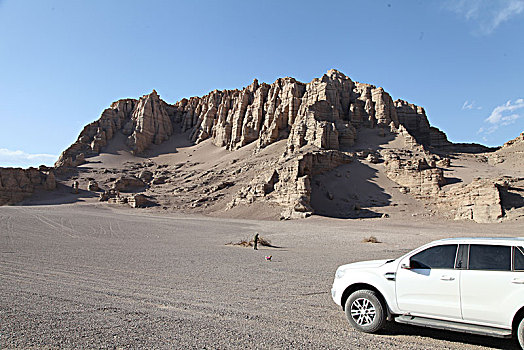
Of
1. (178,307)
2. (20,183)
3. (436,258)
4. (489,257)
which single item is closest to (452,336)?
(436,258)

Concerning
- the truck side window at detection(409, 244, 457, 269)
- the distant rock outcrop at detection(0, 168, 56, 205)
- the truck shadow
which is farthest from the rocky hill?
the truck side window at detection(409, 244, 457, 269)

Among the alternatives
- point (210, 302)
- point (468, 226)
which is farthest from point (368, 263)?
point (468, 226)

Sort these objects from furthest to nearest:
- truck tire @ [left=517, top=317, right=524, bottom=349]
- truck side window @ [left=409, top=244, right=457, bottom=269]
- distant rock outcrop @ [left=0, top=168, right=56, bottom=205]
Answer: distant rock outcrop @ [left=0, top=168, right=56, bottom=205], truck side window @ [left=409, top=244, right=457, bottom=269], truck tire @ [left=517, top=317, right=524, bottom=349]

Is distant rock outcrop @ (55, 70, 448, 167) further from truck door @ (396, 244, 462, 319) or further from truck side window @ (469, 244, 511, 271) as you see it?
truck side window @ (469, 244, 511, 271)

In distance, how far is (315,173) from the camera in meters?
44.5

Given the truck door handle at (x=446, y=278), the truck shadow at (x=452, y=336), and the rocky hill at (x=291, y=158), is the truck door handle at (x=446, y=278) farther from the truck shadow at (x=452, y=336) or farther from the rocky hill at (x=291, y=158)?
the rocky hill at (x=291, y=158)

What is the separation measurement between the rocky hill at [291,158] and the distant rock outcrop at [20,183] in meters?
7.04

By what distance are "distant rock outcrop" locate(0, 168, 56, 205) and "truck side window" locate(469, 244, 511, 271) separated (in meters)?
67.2

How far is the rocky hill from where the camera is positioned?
38875 millimetres

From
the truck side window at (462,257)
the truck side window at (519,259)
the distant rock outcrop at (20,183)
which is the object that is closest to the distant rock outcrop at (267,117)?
the distant rock outcrop at (20,183)

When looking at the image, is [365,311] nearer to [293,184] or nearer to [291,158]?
[293,184]

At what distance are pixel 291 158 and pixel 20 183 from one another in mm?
47088

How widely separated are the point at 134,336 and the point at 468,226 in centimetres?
3078

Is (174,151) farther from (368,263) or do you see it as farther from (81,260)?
(368,263)
